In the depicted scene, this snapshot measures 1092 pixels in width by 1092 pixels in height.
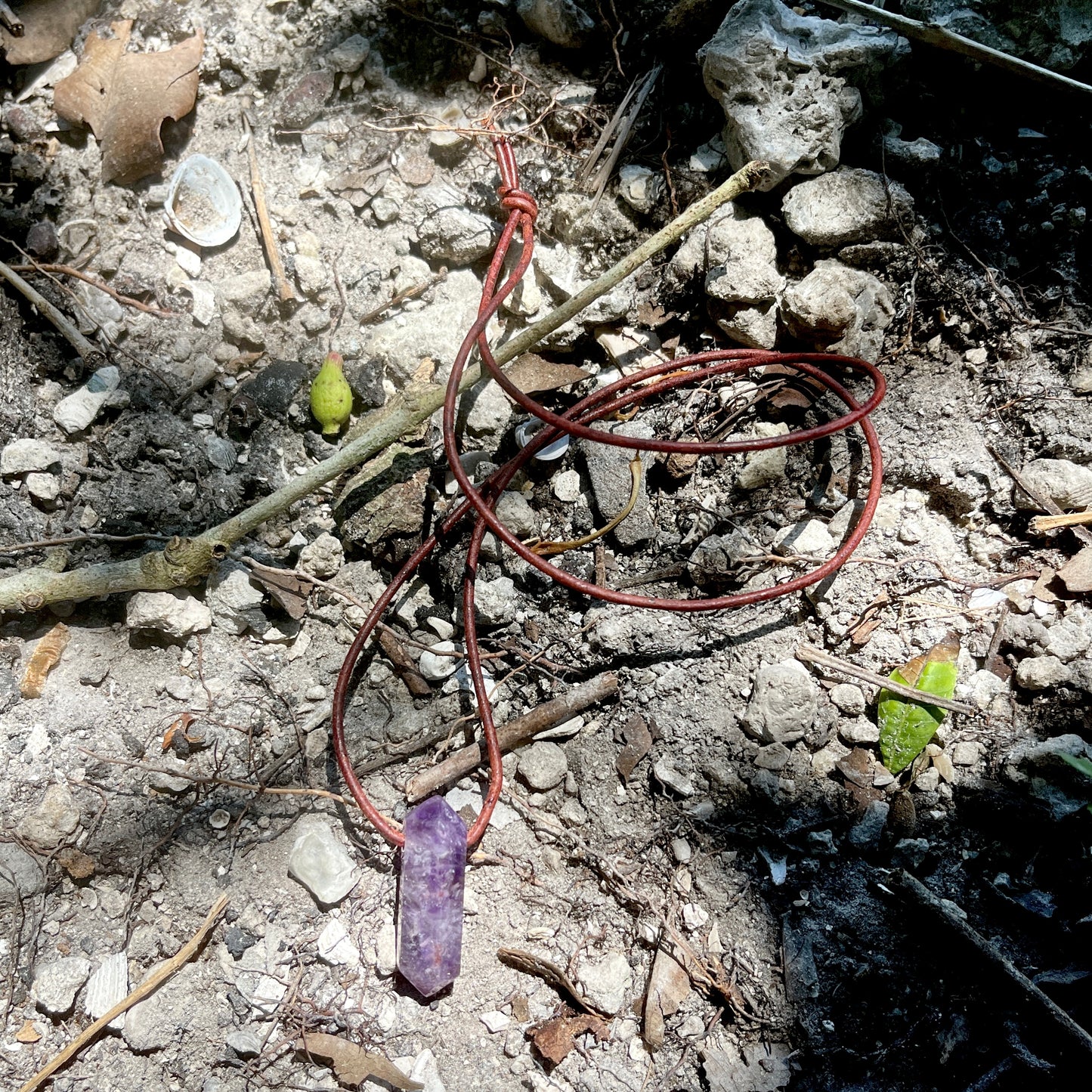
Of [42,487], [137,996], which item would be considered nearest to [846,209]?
[42,487]

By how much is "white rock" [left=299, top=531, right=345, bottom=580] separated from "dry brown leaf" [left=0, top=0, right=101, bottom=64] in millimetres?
1400

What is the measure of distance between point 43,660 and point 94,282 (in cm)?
88

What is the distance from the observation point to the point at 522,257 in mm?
1838

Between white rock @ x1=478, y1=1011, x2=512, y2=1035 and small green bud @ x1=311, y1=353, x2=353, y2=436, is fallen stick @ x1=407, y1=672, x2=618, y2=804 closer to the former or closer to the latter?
white rock @ x1=478, y1=1011, x2=512, y2=1035

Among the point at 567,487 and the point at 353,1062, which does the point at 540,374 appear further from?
the point at 353,1062

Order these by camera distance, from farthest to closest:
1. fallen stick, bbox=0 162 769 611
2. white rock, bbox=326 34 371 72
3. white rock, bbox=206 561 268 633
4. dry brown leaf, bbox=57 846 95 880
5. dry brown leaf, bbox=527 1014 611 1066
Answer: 1. white rock, bbox=326 34 371 72
2. white rock, bbox=206 561 268 633
3. fallen stick, bbox=0 162 769 611
4. dry brown leaf, bbox=57 846 95 880
5. dry brown leaf, bbox=527 1014 611 1066

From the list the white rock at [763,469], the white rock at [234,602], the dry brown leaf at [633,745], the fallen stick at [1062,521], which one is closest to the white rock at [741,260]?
the white rock at [763,469]

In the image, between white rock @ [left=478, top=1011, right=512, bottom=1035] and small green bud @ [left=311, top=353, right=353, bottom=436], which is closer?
white rock @ [left=478, top=1011, right=512, bottom=1035]

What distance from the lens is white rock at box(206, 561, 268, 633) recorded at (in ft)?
5.50

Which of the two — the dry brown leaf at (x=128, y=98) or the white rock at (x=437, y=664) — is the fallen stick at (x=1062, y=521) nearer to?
the white rock at (x=437, y=664)

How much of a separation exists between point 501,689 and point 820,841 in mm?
668

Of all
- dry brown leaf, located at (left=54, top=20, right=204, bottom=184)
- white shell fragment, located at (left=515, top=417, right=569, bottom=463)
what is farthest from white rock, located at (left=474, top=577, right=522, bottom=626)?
dry brown leaf, located at (left=54, top=20, right=204, bottom=184)

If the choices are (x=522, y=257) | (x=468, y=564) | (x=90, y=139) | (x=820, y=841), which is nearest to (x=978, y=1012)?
(x=820, y=841)

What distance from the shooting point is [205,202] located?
1958 mm
